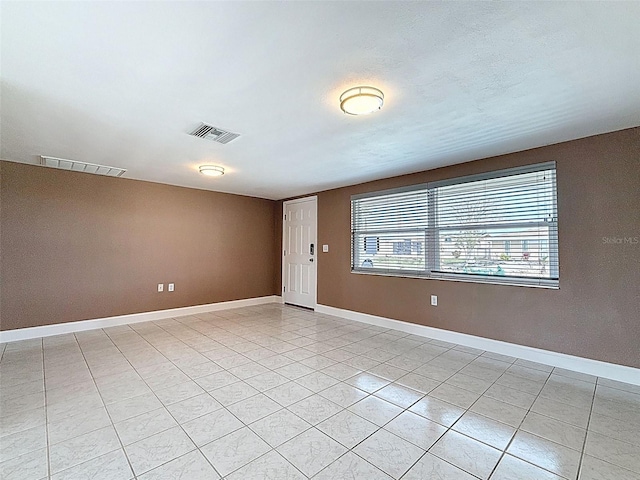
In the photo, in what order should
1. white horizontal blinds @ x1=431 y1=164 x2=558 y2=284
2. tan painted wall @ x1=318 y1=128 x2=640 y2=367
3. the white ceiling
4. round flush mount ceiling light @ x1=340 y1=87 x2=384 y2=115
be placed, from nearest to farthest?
the white ceiling, round flush mount ceiling light @ x1=340 y1=87 x2=384 y2=115, tan painted wall @ x1=318 y1=128 x2=640 y2=367, white horizontal blinds @ x1=431 y1=164 x2=558 y2=284

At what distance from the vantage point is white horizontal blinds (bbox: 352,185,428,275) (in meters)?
4.11

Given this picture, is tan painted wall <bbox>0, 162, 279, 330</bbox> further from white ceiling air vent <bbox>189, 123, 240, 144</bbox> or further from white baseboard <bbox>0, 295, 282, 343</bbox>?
white ceiling air vent <bbox>189, 123, 240, 144</bbox>

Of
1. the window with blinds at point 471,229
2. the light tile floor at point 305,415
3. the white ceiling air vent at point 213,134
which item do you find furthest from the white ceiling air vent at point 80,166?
the window with blinds at point 471,229

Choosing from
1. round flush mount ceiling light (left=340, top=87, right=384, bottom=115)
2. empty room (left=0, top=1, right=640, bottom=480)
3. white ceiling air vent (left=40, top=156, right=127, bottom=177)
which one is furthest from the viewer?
white ceiling air vent (left=40, top=156, right=127, bottom=177)

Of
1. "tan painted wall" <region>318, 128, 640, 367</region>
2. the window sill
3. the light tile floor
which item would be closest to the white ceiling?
"tan painted wall" <region>318, 128, 640, 367</region>

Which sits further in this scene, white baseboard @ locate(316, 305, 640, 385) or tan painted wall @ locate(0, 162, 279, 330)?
tan painted wall @ locate(0, 162, 279, 330)

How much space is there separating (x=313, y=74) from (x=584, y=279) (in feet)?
10.2

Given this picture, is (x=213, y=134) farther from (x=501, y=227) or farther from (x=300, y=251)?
(x=300, y=251)

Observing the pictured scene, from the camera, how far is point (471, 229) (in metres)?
3.58

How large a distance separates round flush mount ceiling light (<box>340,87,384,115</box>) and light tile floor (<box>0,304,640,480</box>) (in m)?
2.20

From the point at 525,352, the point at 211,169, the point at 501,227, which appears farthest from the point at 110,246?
the point at 525,352

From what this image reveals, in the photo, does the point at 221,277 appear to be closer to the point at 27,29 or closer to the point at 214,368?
the point at 214,368

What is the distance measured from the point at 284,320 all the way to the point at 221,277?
167cm

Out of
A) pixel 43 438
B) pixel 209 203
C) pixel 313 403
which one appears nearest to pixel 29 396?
pixel 43 438
